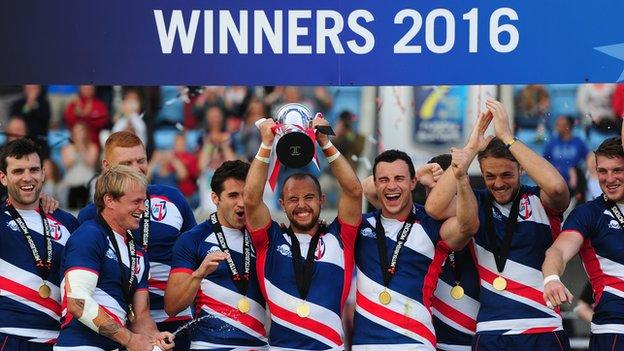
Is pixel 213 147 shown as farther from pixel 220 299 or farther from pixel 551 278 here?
pixel 551 278

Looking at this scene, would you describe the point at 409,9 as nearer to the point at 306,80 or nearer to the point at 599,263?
the point at 306,80

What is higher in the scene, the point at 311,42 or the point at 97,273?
the point at 311,42

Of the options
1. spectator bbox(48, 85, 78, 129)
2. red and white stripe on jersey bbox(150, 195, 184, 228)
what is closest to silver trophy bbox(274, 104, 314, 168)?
red and white stripe on jersey bbox(150, 195, 184, 228)

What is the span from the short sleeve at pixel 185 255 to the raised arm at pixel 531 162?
Result: 1830 millimetres

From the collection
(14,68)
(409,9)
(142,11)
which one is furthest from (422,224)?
(14,68)

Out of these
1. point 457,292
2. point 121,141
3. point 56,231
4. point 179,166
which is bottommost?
point 457,292

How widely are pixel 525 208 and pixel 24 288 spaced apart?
9.49ft

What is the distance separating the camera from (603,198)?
716 centimetres

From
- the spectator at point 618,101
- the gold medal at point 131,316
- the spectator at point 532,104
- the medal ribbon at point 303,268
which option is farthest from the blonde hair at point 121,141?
the spectator at point 618,101

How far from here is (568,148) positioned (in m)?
9.86

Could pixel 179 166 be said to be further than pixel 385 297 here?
Yes

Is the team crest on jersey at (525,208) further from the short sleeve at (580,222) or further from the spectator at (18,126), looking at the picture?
the spectator at (18,126)

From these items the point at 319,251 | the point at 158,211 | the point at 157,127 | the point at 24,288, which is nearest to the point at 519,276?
the point at 319,251

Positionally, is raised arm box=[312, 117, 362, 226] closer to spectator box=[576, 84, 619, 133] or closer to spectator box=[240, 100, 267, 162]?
spectator box=[576, 84, 619, 133]
